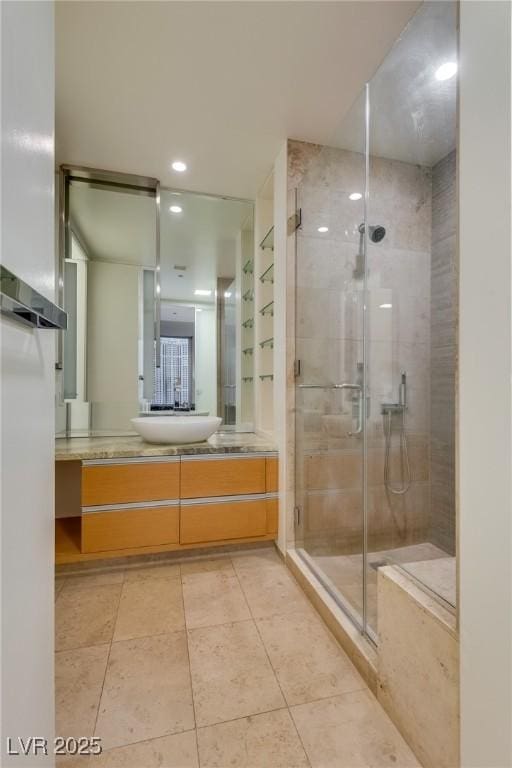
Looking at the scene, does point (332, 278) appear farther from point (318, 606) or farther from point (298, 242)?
point (318, 606)

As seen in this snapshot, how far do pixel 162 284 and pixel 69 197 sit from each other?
85cm

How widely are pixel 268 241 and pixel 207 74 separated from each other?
107cm

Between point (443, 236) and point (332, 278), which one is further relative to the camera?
point (332, 278)

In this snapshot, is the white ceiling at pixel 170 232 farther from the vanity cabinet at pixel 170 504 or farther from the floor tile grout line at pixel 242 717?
the floor tile grout line at pixel 242 717

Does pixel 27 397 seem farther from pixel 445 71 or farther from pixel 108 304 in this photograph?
pixel 108 304

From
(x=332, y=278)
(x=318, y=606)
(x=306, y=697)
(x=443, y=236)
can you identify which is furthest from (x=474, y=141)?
(x=318, y=606)

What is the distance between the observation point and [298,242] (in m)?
2.17

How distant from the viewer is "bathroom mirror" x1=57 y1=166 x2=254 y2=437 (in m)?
2.49

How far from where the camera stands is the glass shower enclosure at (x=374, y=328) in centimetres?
175

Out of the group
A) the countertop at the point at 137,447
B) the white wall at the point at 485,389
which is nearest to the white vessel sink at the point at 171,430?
the countertop at the point at 137,447

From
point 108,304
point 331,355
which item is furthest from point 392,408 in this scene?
point 108,304

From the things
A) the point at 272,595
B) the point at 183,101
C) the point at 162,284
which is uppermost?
the point at 183,101

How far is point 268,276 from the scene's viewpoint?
2580 millimetres

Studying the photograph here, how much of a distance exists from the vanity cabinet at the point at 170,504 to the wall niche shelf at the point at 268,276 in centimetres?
131
